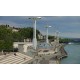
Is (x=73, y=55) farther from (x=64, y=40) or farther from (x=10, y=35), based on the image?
(x=10, y=35)

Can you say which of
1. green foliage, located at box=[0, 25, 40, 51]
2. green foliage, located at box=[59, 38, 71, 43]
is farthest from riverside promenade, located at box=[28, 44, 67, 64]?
green foliage, located at box=[0, 25, 40, 51]

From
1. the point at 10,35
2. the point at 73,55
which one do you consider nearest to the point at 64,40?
the point at 73,55

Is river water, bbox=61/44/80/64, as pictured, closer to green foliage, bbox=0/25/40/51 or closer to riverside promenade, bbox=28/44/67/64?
riverside promenade, bbox=28/44/67/64

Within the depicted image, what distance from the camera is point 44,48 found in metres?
7.49

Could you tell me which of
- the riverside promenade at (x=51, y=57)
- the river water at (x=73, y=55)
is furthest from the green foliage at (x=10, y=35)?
the river water at (x=73, y=55)

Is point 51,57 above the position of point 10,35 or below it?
below

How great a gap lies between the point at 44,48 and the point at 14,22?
613mm

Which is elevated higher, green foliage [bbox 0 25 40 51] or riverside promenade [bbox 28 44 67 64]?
green foliage [bbox 0 25 40 51]

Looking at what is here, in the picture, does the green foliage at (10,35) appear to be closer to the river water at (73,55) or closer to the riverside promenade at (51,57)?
the riverside promenade at (51,57)
